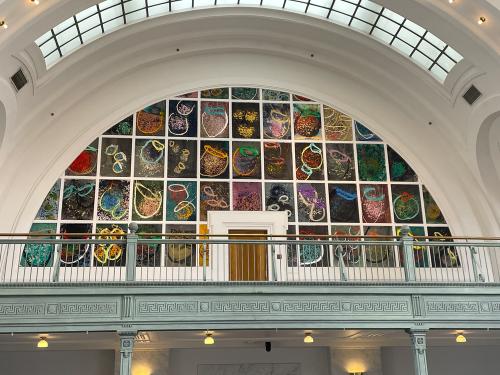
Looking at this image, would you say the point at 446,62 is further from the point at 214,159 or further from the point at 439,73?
the point at 214,159

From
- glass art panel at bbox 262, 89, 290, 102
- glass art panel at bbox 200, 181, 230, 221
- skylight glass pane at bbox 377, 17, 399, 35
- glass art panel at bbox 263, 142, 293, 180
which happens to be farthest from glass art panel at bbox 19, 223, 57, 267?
skylight glass pane at bbox 377, 17, 399, 35

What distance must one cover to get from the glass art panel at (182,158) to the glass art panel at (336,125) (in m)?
5.64

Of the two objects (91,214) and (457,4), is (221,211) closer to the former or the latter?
(91,214)

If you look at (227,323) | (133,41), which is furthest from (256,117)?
(227,323)

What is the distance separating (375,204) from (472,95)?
18.2 feet

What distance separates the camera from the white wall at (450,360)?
70.9 ft

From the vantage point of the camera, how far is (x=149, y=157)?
23.5 m

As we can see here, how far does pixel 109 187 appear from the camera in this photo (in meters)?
22.9

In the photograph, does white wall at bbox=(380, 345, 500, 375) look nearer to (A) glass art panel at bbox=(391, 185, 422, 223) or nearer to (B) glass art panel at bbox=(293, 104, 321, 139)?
(A) glass art panel at bbox=(391, 185, 422, 223)

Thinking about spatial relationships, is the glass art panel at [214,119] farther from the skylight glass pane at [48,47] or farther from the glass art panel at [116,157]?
the skylight glass pane at [48,47]

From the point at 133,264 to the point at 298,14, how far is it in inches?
530

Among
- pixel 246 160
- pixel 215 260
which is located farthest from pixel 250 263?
pixel 246 160

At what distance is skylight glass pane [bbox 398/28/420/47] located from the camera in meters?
23.9

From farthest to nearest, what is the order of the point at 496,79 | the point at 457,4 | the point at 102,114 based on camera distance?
the point at 102,114 → the point at 496,79 → the point at 457,4
